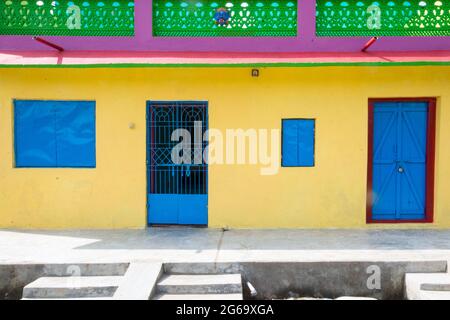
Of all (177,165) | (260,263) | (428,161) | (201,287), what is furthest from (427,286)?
(177,165)

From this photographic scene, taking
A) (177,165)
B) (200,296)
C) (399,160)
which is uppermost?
(399,160)

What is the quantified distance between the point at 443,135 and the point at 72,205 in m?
7.14

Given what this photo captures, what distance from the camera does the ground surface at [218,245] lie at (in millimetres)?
5547

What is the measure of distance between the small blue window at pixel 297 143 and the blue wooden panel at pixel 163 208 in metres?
2.22

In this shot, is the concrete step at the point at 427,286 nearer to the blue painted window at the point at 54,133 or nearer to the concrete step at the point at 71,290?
the concrete step at the point at 71,290

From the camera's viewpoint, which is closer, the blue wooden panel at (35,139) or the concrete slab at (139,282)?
the concrete slab at (139,282)

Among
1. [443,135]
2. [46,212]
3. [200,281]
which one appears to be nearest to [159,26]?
[46,212]

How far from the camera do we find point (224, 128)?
729 centimetres

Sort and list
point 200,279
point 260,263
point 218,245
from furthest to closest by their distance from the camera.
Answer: point 218,245 < point 260,263 < point 200,279

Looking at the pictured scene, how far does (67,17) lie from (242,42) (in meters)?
3.20

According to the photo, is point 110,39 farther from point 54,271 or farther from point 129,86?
point 54,271

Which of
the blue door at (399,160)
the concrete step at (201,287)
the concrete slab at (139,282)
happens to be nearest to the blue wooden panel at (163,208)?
the concrete slab at (139,282)

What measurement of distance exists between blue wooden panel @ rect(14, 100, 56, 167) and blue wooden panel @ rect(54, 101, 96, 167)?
0.44ft

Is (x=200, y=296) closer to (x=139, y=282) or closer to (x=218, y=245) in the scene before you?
(x=139, y=282)
